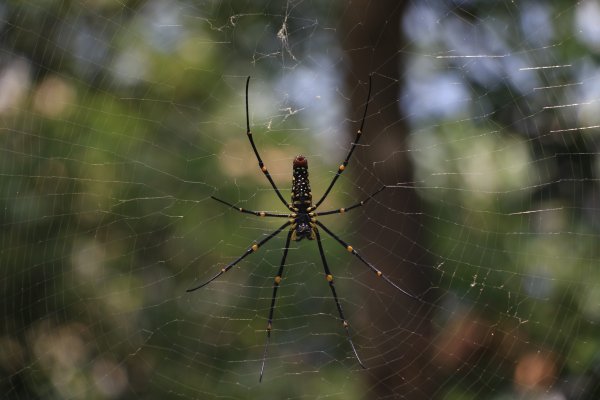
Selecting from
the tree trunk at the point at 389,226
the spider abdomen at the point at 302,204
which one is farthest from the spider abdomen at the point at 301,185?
the tree trunk at the point at 389,226

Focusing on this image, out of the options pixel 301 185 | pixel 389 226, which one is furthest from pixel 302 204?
pixel 389 226

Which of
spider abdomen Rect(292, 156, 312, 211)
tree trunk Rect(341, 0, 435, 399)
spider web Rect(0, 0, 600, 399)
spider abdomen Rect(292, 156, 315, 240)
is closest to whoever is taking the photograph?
spider abdomen Rect(292, 156, 312, 211)

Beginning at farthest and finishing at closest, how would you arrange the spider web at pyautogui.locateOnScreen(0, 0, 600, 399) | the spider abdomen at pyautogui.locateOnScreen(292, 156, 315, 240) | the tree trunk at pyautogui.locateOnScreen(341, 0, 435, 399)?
the tree trunk at pyautogui.locateOnScreen(341, 0, 435, 399)
the spider web at pyautogui.locateOnScreen(0, 0, 600, 399)
the spider abdomen at pyautogui.locateOnScreen(292, 156, 315, 240)

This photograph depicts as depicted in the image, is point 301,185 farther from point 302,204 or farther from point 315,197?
point 315,197

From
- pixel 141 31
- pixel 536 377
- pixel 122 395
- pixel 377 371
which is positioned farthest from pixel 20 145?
pixel 536 377

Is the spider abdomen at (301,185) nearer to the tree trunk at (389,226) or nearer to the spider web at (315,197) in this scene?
the spider web at (315,197)

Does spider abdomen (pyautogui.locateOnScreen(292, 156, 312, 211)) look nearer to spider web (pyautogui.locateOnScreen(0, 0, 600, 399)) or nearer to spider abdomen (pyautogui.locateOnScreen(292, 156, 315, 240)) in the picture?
spider abdomen (pyautogui.locateOnScreen(292, 156, 315, 240))

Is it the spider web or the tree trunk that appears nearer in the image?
the spider web

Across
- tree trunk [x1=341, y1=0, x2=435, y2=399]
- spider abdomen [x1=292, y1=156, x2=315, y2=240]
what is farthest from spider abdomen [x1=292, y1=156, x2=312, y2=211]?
tree trunk [x1=341, y1=0, x2=435, y2=399]

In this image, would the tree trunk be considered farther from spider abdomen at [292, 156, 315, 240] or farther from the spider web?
spider abdomen at [292, 156, 315, 240]
